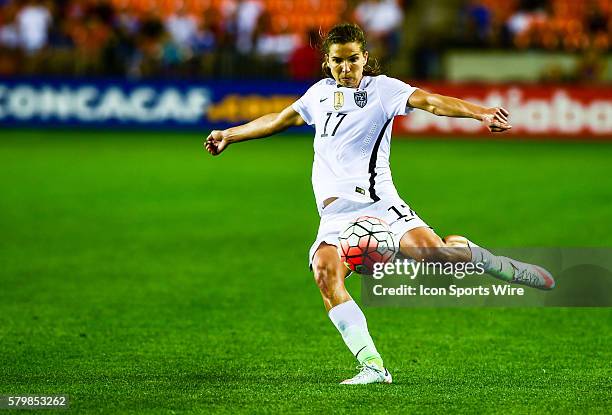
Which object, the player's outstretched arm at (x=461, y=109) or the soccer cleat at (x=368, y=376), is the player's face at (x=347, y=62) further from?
the soccer cleat at (x=368, y=376)

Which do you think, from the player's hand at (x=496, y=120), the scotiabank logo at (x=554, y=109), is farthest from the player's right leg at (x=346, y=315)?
the scotiabank logo at (x=554, y=109)

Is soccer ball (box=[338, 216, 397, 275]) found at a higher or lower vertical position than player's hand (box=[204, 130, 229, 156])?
lower

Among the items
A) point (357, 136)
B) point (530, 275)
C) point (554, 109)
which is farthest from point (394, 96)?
point (554, 109)

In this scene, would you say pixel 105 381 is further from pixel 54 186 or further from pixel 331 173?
pixel 54 186

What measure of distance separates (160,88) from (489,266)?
18009mm

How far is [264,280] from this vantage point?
1055 centimetres

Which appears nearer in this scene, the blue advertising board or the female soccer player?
the female soccer player

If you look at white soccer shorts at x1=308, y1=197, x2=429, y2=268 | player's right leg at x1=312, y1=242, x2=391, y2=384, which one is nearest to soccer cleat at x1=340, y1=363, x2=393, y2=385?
player's right leg at x1=312, y1=242, x2=391, y2=384

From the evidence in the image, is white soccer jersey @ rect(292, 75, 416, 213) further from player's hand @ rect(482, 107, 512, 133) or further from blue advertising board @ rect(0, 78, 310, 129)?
blue advertising board @ rect(0, 78, 310, 129)

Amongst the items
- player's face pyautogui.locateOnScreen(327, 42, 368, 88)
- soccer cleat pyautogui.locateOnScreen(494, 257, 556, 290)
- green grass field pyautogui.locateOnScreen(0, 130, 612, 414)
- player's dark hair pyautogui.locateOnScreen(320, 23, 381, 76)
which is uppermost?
player's dark hair pyautogui.locateOnScreen(320, 23, 381, 76)

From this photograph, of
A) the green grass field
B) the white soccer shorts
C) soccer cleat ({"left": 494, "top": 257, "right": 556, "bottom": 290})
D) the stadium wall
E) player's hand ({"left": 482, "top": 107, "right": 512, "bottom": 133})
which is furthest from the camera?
the stadium wall

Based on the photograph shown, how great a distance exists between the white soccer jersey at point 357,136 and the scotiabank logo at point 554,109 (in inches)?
666

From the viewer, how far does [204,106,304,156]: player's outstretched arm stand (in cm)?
686

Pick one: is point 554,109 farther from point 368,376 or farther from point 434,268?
point 368,376
